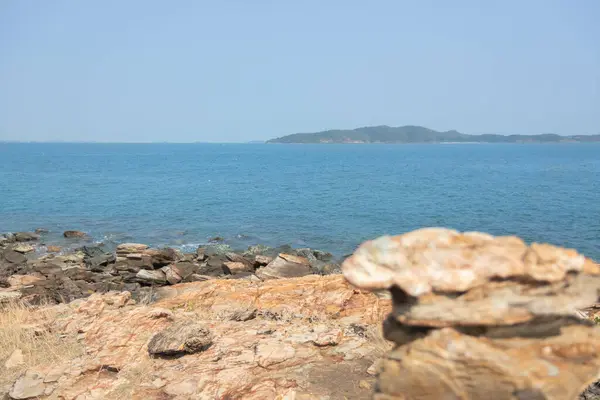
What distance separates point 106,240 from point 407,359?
3772 cm

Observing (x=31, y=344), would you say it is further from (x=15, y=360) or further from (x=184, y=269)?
(x=184, y=269)

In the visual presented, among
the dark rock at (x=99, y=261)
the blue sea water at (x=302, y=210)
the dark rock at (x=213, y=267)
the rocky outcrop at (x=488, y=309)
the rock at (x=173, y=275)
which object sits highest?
the rocky outcrop at (x=488, y=309)

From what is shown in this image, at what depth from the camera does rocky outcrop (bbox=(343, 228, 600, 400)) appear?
4715 millimetres

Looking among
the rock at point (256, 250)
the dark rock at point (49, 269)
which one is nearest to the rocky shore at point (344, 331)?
the dark rock at point (49, 269)

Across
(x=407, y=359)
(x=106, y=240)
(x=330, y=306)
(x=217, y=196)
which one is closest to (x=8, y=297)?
(x=330, y=306)

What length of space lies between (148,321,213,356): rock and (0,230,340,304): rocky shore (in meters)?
7.80

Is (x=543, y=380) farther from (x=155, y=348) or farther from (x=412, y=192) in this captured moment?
(x=412, y=192)

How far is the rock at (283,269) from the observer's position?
23922 millimetres

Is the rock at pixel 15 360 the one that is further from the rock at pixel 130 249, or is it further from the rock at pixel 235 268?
the rock at pixel 130 249

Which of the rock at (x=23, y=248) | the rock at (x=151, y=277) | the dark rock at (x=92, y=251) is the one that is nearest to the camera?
the rock at (x=151, y=277)

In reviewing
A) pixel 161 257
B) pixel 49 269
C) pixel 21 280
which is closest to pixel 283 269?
pixel 161 257

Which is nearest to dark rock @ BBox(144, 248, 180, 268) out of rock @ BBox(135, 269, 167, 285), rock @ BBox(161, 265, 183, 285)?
rock @ BBox(135, 269, 167, 285)

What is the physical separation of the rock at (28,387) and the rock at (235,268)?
55.7 feet

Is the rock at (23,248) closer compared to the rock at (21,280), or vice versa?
the rock at (21,280)
